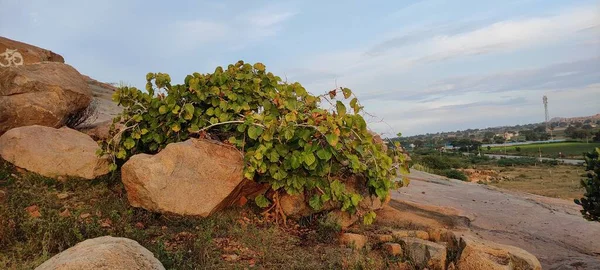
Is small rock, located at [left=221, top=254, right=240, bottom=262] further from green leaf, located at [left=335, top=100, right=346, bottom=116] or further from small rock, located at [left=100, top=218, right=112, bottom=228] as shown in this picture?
green leaf, located at [left=335, top=100, right=346, bottom=116]

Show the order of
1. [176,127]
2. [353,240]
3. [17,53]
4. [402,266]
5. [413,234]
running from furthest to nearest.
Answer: [17,53] → [176,127] → [413,234] → [353,240] → [402,266]

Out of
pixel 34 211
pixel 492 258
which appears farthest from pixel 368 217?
pixel 34 211

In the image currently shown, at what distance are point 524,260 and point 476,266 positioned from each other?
Result: 1.91 ft

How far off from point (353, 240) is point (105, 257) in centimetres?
331

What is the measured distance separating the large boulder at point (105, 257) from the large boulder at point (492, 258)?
10.8ft

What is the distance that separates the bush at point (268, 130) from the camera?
595 cm

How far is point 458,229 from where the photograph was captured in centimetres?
764

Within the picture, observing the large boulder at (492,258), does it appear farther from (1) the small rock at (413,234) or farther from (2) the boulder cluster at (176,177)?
(1) the small rock at (413,234)

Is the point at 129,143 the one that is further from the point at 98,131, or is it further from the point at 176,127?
the point at 98,131

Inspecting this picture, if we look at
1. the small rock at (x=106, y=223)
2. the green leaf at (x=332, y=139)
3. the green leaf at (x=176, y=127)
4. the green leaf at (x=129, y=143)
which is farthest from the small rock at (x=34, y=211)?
the green leaf at (x=332, y=139)

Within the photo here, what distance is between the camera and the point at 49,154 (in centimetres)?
677

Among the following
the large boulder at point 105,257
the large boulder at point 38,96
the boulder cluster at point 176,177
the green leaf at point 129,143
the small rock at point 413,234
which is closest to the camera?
the large boulder at point 105,257

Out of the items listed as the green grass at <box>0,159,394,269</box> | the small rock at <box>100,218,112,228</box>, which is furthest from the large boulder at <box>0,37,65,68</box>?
the small rock at <box>100,218,112,228</box>

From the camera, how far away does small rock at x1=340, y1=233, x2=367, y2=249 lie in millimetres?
5734
